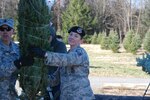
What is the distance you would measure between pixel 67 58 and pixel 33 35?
0.39m

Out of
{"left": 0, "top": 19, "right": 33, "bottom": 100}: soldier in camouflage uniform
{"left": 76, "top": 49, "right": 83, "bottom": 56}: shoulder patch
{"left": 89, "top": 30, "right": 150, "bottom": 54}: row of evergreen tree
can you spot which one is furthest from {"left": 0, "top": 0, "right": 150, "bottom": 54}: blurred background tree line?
{"left": 76, "top": 49, "right": 83, "bottom": 56}: shoulder patch

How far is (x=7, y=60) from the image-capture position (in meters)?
4.20

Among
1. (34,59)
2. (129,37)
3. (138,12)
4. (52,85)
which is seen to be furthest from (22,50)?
(138,12)

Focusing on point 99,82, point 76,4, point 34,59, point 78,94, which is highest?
point 76,4

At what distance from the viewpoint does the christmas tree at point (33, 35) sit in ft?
11.9

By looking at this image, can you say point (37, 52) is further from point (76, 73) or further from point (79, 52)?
point (76, 73)

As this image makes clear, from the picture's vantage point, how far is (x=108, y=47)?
109ft

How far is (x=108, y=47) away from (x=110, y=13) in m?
22.8

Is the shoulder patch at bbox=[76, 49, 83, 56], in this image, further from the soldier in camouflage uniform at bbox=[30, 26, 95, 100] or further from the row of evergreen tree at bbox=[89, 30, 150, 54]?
the row of evergreen tree at bbox=[89, 30, 150, 54]

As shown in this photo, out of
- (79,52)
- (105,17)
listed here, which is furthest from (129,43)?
(79,52)

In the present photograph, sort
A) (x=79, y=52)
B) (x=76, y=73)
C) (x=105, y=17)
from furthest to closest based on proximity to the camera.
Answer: (x=105, y=17), (x=76, y=73), (x=79, y=52)

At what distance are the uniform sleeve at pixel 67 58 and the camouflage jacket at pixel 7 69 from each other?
0.72m

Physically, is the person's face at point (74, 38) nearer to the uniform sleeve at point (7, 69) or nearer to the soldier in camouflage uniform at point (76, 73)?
the soldier in camouflage uniform at point (76, 73)

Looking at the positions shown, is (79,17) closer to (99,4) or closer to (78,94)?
(99,4)
